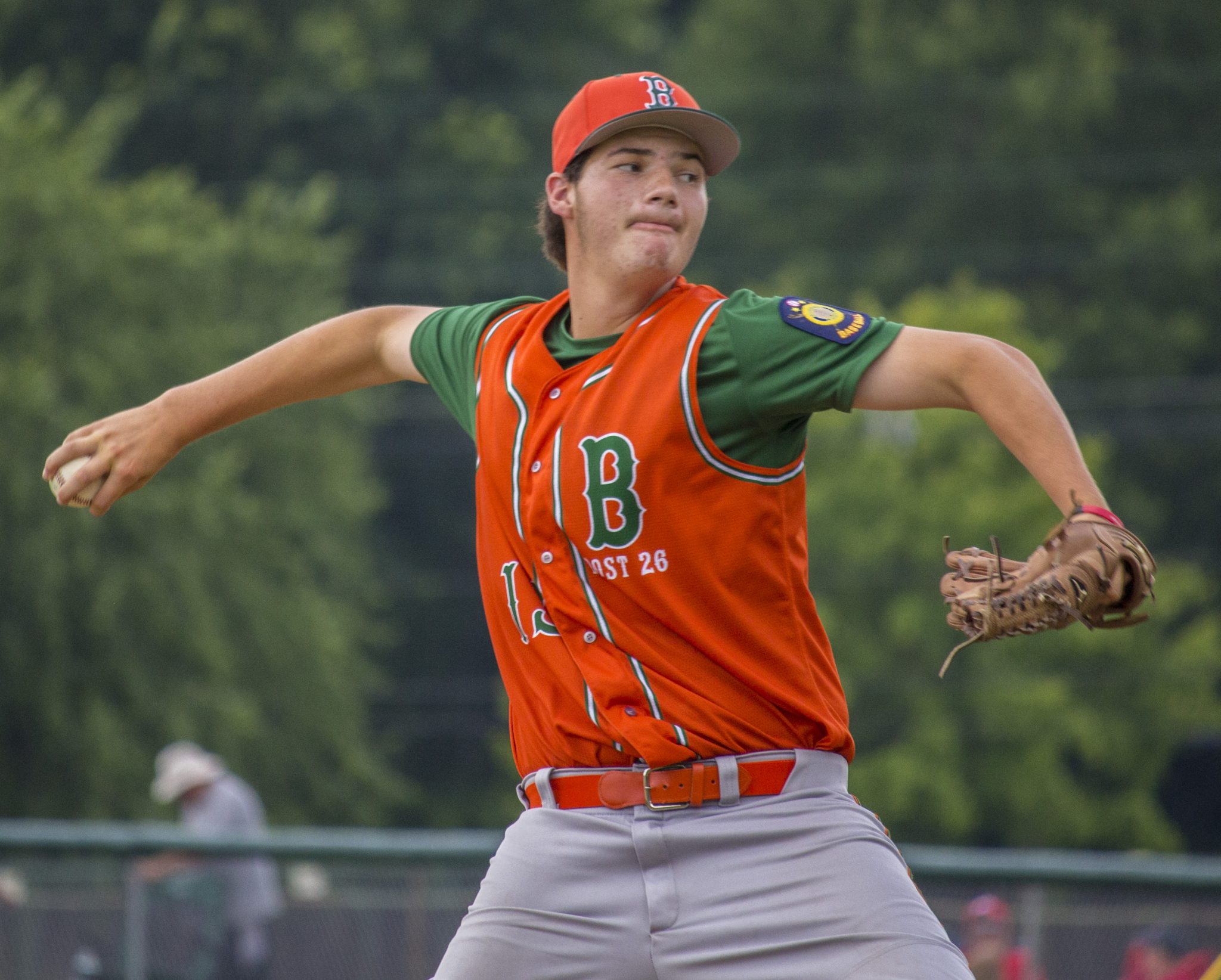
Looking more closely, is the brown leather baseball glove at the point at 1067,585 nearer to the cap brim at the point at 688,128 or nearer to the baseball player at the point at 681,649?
the baseball player at the point at 681,649

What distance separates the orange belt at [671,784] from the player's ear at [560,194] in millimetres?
1140

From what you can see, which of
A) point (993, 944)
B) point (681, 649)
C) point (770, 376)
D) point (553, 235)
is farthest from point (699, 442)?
point (993, 944)

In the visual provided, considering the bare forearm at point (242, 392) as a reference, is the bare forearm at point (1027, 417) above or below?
below

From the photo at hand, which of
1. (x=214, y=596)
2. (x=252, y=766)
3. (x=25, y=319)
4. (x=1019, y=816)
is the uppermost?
(x=25, y=319)

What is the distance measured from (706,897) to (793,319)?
1.04 metres

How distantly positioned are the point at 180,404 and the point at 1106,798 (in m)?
26.7

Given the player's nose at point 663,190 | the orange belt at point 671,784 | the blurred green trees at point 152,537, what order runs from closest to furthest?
1. the orange belt at point 671,784
2. the player's nose at point 663,190
3. the blurred green trees at point 152,537

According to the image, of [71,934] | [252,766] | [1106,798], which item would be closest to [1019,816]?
[1106,798]

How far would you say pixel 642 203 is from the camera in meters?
3.37

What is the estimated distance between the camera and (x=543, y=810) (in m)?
3.28

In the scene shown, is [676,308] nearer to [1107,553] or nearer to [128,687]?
[1107,553]

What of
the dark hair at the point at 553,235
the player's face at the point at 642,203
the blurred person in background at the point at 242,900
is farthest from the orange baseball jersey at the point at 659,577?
the blurred person in background at the point at 242,900

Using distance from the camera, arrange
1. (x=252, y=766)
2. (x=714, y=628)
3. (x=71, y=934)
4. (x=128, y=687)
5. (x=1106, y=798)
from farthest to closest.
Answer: (x=1106, y=798) < (x=252, y=766) < (x=128, y=687) < (x=71, y=934) < (x=714, y=628)

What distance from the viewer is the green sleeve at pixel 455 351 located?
3.59 meters
